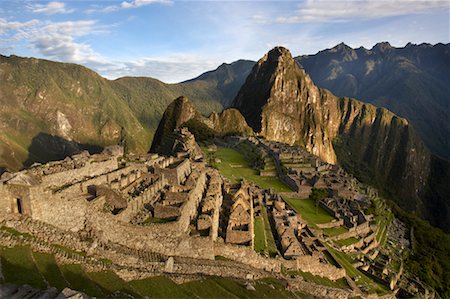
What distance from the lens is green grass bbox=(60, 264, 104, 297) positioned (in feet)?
49.1

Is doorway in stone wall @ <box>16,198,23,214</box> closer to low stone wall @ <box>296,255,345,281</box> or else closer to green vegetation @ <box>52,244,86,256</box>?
green vegetation @ <box>52,244,86,256</box>

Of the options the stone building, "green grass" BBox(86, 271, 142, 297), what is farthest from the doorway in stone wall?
the stone building

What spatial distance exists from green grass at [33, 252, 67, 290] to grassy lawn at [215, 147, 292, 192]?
137 feet

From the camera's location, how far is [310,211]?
53.0 meters

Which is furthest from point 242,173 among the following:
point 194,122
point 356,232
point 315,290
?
point 194,122

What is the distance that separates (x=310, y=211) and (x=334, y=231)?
240 inches

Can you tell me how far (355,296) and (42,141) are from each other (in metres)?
190

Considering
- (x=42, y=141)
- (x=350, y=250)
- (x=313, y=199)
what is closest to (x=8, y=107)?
(x=42, y=141)

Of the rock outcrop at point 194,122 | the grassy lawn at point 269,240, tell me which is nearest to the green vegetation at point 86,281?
the grassy lawn at point 269,240

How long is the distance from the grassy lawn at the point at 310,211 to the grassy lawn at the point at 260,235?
13.5 meters

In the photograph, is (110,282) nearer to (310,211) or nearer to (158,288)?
(158,288)

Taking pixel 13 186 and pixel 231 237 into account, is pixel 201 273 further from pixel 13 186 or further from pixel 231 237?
pixel 13 186

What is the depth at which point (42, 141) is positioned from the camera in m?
187

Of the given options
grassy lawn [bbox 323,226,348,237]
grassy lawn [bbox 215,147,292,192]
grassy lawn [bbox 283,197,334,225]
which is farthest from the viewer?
grassy lawn [bbox 215,147,292,192]
